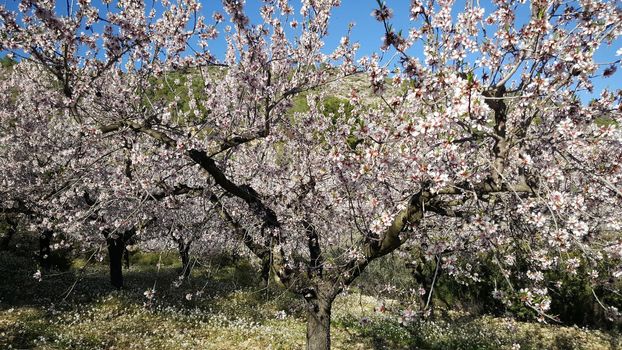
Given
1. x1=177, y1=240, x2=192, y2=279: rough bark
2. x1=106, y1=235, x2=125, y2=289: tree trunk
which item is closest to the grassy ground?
x1=106, y1=235, x2=125, y2=289: tree trunk

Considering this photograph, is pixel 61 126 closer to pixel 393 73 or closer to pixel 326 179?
pixel 326 179

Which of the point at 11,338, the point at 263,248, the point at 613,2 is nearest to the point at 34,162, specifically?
the point at 11,338

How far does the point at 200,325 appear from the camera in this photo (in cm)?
1276

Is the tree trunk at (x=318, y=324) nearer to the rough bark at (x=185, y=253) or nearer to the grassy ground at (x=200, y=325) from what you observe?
the grassy ground at (x=200, y=325)

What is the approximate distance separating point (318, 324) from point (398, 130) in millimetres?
4607

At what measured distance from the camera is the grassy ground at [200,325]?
10.8 meters

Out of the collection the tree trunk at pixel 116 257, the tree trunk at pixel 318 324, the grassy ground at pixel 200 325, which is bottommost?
the grassy ground at pixel 200 325

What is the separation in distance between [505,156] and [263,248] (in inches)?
182

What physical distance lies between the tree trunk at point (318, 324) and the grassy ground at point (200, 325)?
6.61ft

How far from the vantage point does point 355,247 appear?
612 cm

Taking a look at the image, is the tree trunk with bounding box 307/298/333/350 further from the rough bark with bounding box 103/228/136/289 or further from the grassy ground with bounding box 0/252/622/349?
the rough bark with bounding box 103/228/136/289

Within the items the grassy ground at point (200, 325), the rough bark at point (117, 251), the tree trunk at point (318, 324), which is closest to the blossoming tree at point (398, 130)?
the tree trunk at point (318, 324)

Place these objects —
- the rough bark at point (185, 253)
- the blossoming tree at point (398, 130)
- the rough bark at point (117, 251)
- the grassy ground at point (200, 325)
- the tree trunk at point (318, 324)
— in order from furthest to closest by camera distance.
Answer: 1. the rough bark at point (117, 251)
2. the grassy ground at point (200, 325)
3. the tree trunk at point (318, 324)
4. the rough bark at point (185, 253)
5. the blossoming tree at point (398, 130)

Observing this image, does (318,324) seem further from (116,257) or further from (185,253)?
(185,253)
